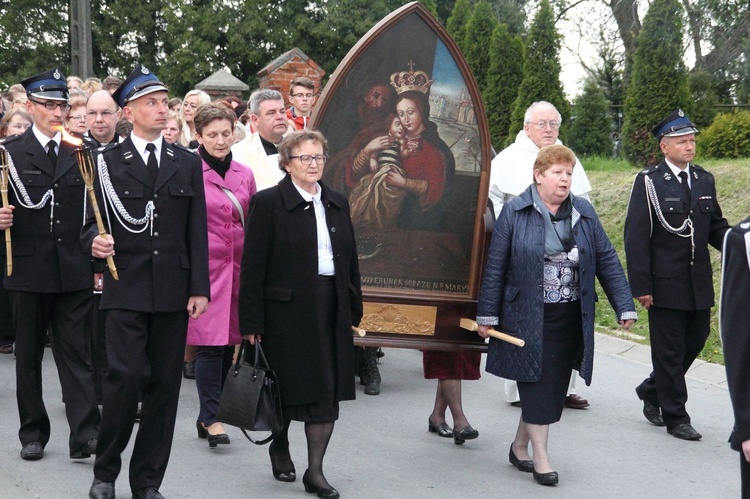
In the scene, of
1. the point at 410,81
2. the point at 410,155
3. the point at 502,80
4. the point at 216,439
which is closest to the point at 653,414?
the point at 410,155

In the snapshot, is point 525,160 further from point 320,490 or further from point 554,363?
point 320,490

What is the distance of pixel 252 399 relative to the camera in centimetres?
584

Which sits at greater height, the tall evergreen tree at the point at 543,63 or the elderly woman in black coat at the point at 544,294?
the tall evergreen tree at the point at 543,63

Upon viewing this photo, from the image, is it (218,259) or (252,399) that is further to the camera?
(218,259)

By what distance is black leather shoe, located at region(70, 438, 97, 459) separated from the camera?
6539mm

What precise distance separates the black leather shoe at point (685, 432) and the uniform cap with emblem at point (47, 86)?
4455 mm

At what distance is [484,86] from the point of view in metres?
21.8

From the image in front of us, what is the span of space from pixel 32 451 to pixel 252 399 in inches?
62.1

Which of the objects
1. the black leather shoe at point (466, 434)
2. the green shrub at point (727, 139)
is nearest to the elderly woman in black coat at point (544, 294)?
the black leather shoe at point (466, 434)

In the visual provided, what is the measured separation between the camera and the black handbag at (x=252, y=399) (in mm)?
5836

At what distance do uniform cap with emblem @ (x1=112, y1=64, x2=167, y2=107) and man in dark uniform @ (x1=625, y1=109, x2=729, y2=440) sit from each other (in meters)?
3.55

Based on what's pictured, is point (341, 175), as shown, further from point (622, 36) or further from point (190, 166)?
point (622, 36)

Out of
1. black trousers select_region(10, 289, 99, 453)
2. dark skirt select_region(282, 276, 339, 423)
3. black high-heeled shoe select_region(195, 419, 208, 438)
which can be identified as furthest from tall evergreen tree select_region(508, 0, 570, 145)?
dark skirt select_region(282, 276, 339, 423)

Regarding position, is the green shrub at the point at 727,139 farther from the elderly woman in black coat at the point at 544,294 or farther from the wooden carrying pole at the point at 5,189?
the wooden carrying pole at the point at 5,189
